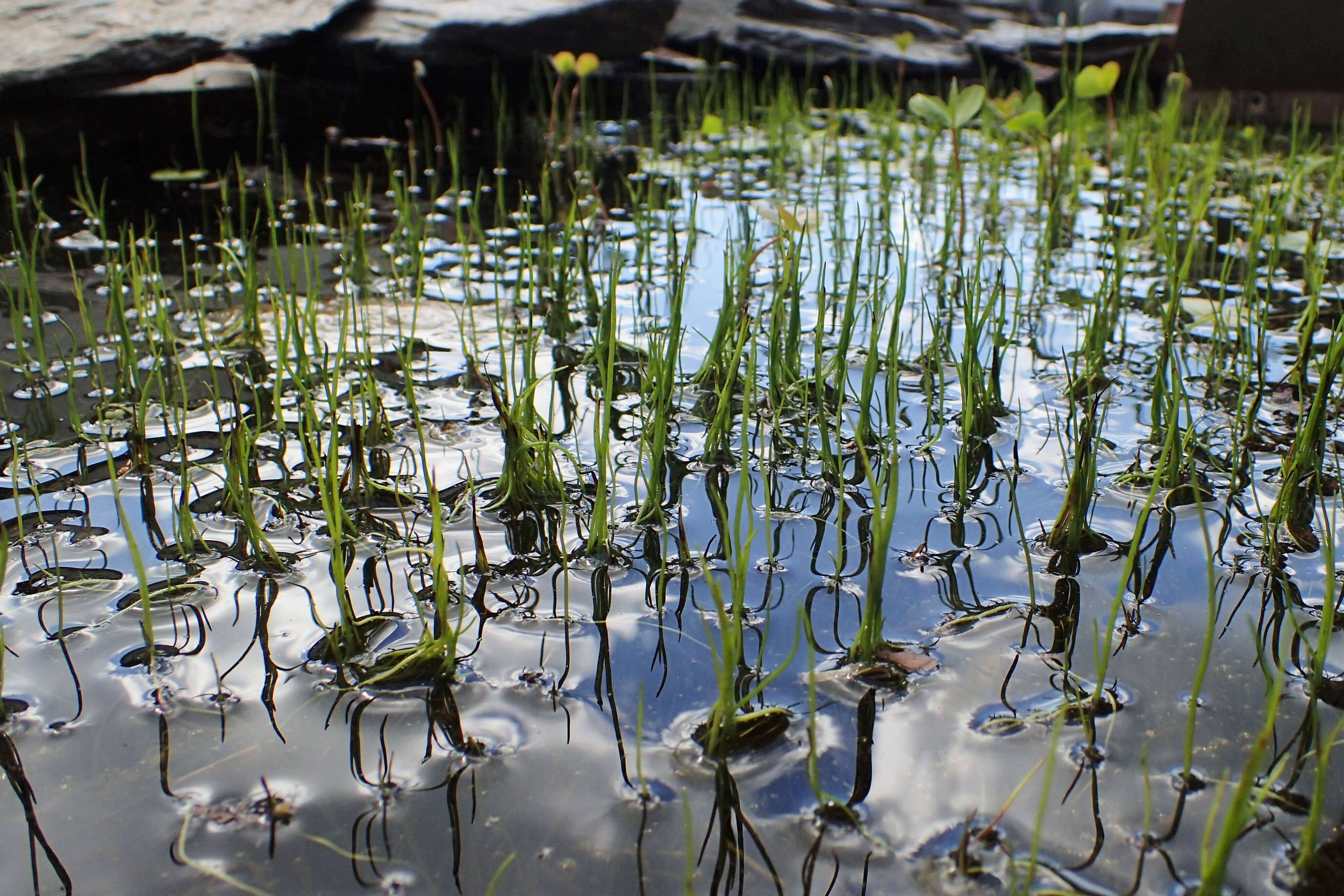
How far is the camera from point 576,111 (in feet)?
14.5

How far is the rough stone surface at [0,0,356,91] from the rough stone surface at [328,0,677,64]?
27 centimetres

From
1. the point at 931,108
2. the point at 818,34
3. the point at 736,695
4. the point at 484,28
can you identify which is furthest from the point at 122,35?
the point at 818,34

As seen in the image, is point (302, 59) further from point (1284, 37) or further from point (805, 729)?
point (1284, 37)

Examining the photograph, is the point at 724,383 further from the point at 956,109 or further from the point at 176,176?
the point at 176,176

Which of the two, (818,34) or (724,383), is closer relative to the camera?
(724,383)

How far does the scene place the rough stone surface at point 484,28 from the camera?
11.9ft

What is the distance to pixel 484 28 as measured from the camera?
12.1 ft

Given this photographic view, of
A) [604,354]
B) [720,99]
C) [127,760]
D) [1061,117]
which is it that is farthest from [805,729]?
[720,99]

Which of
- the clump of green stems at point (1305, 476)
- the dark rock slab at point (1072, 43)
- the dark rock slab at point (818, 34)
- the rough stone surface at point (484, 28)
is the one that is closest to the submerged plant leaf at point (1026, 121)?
the clump of green stems at point (1305, 476)

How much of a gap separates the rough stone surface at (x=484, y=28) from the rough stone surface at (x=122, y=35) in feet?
0.90

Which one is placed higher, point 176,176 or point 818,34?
point 818,34

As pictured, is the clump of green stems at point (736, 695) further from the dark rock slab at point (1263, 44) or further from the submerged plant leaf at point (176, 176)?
A: the dark rock slab at point (1263, 44)

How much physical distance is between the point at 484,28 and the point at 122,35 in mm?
1216

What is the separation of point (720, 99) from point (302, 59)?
1.71 meters
